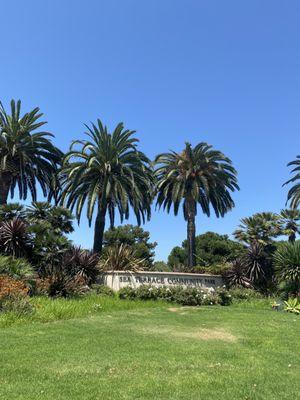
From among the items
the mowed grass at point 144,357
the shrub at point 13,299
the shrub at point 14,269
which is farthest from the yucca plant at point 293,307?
the shrub at point 13,299

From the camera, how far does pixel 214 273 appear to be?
2962cm

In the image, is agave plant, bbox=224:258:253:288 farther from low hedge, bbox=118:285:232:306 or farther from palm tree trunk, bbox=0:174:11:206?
palm tree trunk, bbox=0:174:11:206

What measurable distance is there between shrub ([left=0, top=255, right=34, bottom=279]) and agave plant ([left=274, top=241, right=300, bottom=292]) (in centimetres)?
1359

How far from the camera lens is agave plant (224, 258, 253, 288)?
28.8 metres

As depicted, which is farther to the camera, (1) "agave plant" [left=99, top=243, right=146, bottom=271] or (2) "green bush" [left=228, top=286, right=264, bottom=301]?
(1) "agave plant" [left=99, top=243, right=146, bottom=271]

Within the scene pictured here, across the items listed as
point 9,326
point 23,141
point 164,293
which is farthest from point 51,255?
point 23,141

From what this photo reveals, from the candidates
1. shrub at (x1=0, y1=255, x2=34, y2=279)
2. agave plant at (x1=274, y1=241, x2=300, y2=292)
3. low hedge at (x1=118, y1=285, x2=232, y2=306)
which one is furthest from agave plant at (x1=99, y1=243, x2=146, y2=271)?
agave plant at (x1=274, y1=241, x2=300, y2=292)

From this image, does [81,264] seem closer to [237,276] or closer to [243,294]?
[243,294]

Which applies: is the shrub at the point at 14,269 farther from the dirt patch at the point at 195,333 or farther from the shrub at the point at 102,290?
the dirt patch at the point at 195,333

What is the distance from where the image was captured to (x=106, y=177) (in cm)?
3166

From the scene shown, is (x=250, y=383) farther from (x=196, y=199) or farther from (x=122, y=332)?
(x=196, y=199)

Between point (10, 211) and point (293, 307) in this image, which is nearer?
point (293, 307)

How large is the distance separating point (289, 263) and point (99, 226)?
12.7 metres

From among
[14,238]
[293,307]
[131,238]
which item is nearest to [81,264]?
[14,238]
